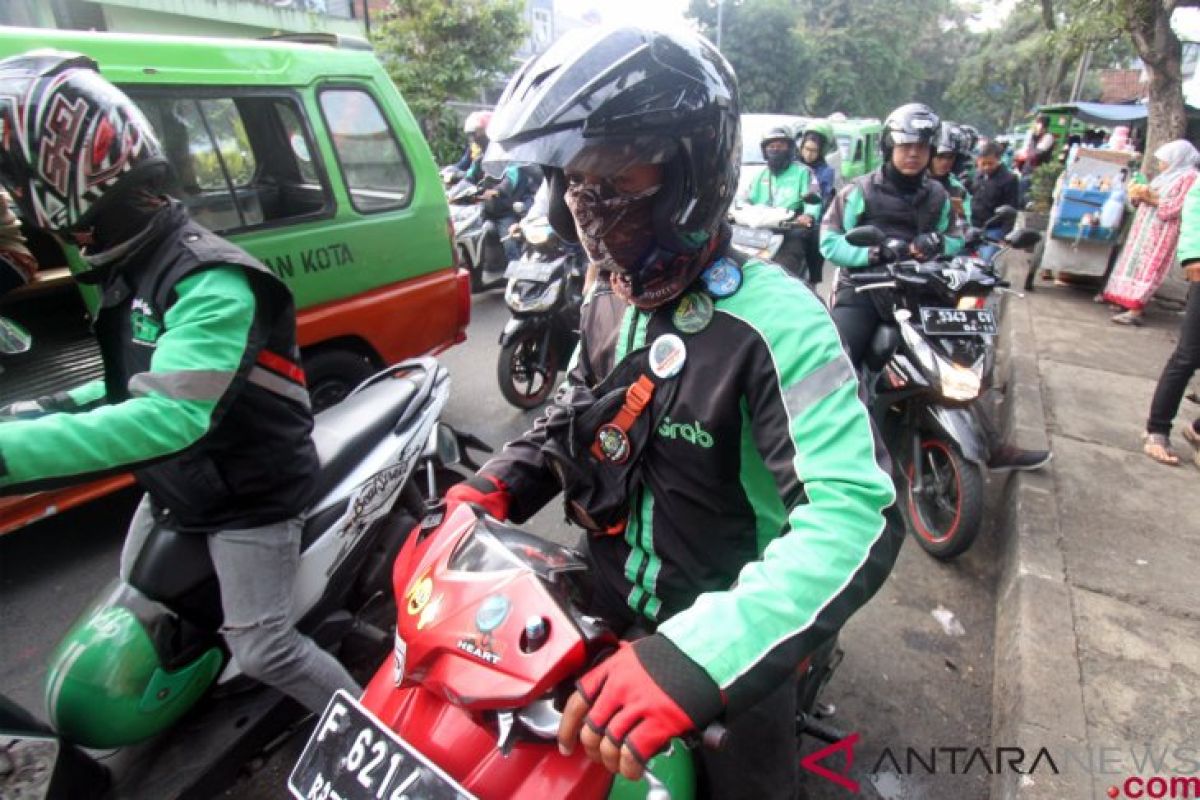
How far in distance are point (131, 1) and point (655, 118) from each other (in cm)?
1547

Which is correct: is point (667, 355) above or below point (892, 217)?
above

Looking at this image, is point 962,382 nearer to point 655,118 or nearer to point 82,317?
point 655,118

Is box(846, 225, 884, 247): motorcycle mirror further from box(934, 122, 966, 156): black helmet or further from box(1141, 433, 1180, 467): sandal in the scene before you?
box(1141, 433, 1180, 467): sandal

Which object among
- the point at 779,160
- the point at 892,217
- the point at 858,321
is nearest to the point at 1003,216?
the point at 892,217

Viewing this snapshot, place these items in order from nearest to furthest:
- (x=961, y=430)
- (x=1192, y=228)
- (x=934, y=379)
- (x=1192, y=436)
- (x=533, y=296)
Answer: (x=961, y=430)
(x=934, y=379)
(x=1192, y=228)
(x=1192, y=436)
(x=533, y=296)

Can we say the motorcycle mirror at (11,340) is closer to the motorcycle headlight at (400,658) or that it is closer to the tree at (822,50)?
the motorcycle headlight at (400,658)

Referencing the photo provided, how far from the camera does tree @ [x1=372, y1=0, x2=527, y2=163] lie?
12.8m

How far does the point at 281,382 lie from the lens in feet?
5.90

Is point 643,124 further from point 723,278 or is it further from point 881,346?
point 881,346

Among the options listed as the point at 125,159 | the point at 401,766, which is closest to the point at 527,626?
the point at 401,766

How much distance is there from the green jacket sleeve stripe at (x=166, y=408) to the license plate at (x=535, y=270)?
3.06 m

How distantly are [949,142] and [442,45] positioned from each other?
10.9 metres

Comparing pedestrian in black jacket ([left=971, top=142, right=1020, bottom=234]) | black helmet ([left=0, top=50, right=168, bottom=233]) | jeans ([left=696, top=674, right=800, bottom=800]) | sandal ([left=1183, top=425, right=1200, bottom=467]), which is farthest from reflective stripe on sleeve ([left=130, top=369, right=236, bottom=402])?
pedestrian in black jacket ([left=971, top=142, right=1020, bottom=234])

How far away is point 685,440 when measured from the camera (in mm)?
1265
